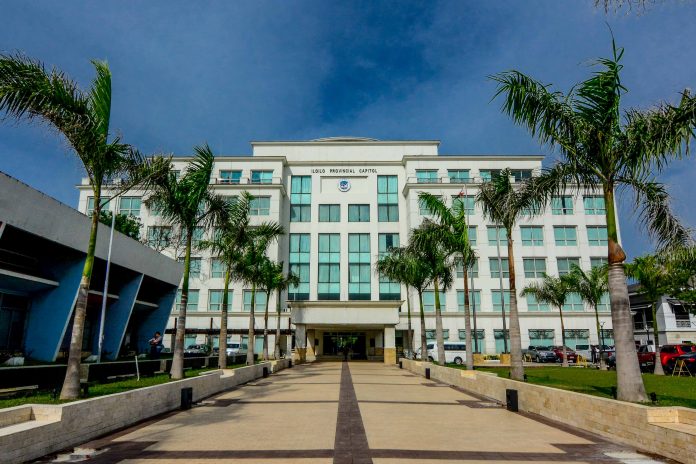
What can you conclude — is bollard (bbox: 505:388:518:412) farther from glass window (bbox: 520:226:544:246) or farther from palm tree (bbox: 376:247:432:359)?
glass window (bbox: 520:226:544:246)

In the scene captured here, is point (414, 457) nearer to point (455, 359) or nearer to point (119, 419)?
point (119, 419)

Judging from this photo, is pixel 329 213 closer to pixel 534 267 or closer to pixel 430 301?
pixel 430 301

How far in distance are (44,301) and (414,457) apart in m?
20.8

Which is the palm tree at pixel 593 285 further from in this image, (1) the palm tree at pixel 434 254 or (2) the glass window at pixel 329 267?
(2) the glass window at pixel 329 267

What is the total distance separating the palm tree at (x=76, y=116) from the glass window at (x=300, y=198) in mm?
43399

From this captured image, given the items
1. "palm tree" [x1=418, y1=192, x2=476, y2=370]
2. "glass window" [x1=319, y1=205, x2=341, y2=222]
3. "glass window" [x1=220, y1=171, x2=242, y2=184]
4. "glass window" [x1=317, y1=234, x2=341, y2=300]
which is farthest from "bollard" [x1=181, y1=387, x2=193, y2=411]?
"glass window" [x1=220, y1=171, x2=242, y2=184]

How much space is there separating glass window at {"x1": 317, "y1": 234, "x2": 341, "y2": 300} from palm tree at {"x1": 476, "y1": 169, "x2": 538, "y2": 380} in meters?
35.5

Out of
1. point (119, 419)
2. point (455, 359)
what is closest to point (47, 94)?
point (119, 419)

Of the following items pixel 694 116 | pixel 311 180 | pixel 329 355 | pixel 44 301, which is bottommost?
pixel 329 355

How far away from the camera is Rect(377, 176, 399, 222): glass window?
5519cm

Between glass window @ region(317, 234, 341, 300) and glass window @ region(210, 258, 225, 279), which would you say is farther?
glass window @ region(317, 234, 341, 300)

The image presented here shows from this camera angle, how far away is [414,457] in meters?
7.78

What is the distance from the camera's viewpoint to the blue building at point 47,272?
18.0 metres

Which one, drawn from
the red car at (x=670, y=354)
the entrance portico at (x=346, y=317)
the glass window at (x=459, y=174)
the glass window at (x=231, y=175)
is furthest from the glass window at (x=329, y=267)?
the red car at (x=670, y=354)
